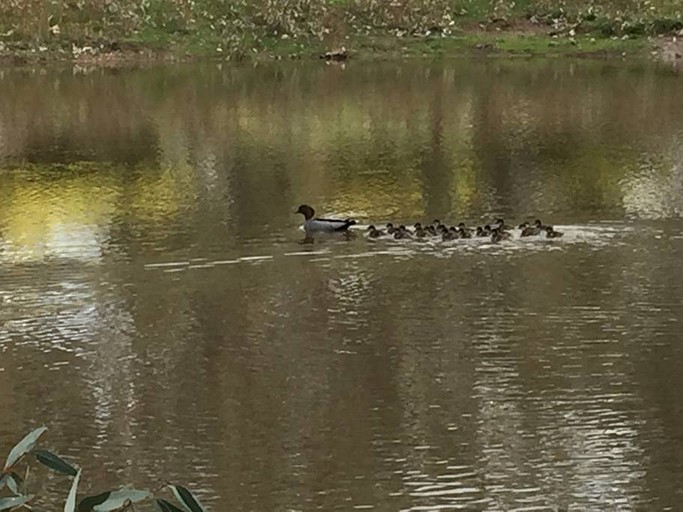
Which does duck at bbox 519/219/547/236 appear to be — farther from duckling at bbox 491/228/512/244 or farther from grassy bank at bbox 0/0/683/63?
grassy bank at bbox 0/0/683/63

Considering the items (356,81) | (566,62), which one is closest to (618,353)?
(356,81)

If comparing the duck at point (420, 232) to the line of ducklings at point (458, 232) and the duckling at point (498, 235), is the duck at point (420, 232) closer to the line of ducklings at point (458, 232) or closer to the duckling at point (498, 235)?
the line of ducklings at point (458, 232)

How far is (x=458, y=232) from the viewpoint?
2286 cm

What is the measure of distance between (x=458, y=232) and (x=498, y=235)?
63 centimetres

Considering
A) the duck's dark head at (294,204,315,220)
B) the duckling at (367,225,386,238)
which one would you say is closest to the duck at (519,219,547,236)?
the duckling at (367,225,386,238)

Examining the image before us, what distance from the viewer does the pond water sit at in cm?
1310

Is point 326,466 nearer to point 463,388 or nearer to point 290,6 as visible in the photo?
point 463,388

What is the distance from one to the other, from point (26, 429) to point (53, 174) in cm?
1761

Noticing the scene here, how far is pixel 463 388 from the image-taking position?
50.1 ft

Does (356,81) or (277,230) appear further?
(356,81)

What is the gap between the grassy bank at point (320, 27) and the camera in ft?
184

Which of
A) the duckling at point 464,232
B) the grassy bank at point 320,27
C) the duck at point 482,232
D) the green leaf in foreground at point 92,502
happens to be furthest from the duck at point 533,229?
the grassy bank at point 320,27

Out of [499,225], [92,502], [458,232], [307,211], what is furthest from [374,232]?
[92,502]

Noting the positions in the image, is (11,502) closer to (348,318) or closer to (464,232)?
(348,318)
